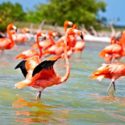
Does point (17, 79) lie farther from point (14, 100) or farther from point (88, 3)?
point (88, 3)

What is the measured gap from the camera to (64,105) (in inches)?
336

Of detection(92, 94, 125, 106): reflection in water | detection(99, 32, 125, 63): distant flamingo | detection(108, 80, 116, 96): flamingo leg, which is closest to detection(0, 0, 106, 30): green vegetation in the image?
detection(99, 32, 125, 63): distant flamingo

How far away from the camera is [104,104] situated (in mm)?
8852

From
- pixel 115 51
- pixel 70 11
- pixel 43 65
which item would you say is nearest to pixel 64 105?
pixel 43 65

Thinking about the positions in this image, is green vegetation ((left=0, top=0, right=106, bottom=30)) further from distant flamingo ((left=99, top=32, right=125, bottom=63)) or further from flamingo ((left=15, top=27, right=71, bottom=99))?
flamingo ((left=15, top=27, right=71, bottom=99))

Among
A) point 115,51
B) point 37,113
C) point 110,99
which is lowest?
point 115,51

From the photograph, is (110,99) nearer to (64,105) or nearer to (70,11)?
(64,105)

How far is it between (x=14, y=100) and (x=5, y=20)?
39.9m

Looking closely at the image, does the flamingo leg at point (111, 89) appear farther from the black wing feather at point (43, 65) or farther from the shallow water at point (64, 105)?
the black wing feather at point (43, 65)

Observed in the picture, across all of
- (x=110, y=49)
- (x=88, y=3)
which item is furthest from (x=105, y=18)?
(x=110, y=49)

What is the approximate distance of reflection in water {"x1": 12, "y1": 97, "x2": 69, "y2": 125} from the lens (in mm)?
7254

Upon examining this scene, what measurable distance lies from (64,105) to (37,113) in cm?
85

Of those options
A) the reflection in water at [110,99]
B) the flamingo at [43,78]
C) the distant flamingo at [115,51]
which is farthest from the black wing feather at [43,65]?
the distant flamingo at [115,51]

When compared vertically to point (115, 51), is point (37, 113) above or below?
above
